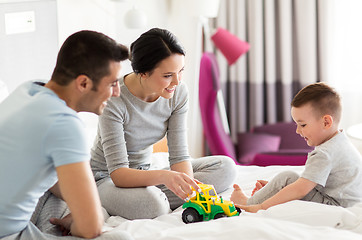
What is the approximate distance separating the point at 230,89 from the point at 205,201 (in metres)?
2.40

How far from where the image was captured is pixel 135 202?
175 cm

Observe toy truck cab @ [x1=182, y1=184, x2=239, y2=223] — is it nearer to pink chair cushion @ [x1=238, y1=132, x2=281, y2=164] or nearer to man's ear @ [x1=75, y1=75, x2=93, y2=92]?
man's ear @ [x1=75, y1=75, x2=93, y2=92]

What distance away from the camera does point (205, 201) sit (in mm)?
1604

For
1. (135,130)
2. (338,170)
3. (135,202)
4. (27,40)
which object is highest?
(27,40)

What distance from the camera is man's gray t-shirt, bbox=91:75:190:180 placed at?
1813 millimetres

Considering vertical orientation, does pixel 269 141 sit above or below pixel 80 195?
below

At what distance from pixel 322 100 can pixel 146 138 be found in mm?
694

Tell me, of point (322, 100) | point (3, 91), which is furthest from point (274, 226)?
point (3, 91)

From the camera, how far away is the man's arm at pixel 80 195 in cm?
118

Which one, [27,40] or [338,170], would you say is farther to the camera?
[27,40]

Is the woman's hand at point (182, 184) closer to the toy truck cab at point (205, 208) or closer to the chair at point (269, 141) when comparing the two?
the toy truck cab at point (205, 208)

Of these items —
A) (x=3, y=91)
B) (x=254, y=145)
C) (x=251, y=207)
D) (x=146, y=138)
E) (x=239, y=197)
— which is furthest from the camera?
(x=254, y=145)

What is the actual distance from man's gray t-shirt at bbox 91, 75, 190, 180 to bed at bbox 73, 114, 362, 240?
273 mm

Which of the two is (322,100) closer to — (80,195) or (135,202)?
(135,202)
